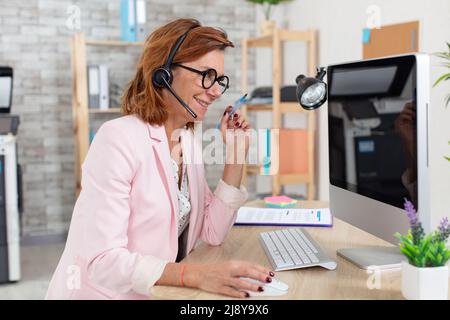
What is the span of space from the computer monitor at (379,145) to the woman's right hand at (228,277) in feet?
1.01

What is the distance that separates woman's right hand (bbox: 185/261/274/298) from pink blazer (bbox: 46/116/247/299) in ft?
0.27

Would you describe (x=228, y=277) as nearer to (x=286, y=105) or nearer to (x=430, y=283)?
(x=430, y=283)

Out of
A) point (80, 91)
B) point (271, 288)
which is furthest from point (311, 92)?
point (80, 91)

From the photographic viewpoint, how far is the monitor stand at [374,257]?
120 cm

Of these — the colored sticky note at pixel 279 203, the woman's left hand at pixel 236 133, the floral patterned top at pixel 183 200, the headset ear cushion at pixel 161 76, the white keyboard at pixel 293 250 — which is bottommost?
the white keyboard at pixel 293 250

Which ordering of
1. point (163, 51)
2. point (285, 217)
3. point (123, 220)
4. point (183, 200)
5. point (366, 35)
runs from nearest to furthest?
point (123, 220), point (163, 51), point (183, 200), point (285, 217), point (366, 35)

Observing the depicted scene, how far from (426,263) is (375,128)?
36 cm

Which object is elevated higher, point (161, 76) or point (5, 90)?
point (5, 90)

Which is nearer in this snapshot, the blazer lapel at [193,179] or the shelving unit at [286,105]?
the blazer lapel at [193,179]

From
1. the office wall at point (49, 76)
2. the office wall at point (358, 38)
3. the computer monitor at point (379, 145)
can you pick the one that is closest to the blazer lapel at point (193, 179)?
the computer monitor at point (379, 145)

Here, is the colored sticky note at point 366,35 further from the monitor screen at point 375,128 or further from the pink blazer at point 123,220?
the pink blazer at point 123,220

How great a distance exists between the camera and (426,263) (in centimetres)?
96
